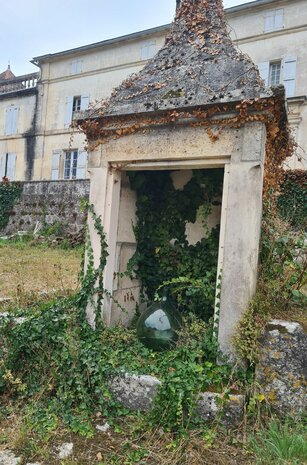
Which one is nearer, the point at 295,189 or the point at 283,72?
the point at 295,189

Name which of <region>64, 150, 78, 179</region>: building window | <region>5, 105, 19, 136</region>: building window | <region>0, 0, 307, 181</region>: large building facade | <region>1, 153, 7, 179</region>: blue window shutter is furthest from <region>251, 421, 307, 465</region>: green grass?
<region>5, 105, 19, 136</region>: building window

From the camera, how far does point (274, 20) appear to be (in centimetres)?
1617

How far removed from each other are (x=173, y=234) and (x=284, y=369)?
6.43 ft

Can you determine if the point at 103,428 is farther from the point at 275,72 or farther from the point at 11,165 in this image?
the point at 11,165

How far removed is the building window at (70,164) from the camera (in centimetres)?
2086

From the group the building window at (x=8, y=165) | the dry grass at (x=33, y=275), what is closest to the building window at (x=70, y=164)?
the building window at (x=8, y=165)

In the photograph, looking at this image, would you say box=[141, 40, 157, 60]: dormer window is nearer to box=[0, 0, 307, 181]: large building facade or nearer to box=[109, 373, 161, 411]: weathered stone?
box=[0, 0, 307, 181]: large building facade

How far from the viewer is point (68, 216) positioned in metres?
14.4

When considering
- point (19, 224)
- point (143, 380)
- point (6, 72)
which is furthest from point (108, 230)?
point (6, 72)

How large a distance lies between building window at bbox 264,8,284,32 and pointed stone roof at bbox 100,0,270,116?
572 inches

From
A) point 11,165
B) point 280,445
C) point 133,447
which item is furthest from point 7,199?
point 280,445

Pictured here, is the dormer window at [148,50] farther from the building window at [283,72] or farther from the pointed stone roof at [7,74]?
the pointed stone roof at [7,74]

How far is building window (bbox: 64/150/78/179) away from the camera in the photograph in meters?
20.9

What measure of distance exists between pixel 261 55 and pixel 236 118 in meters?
15.9
